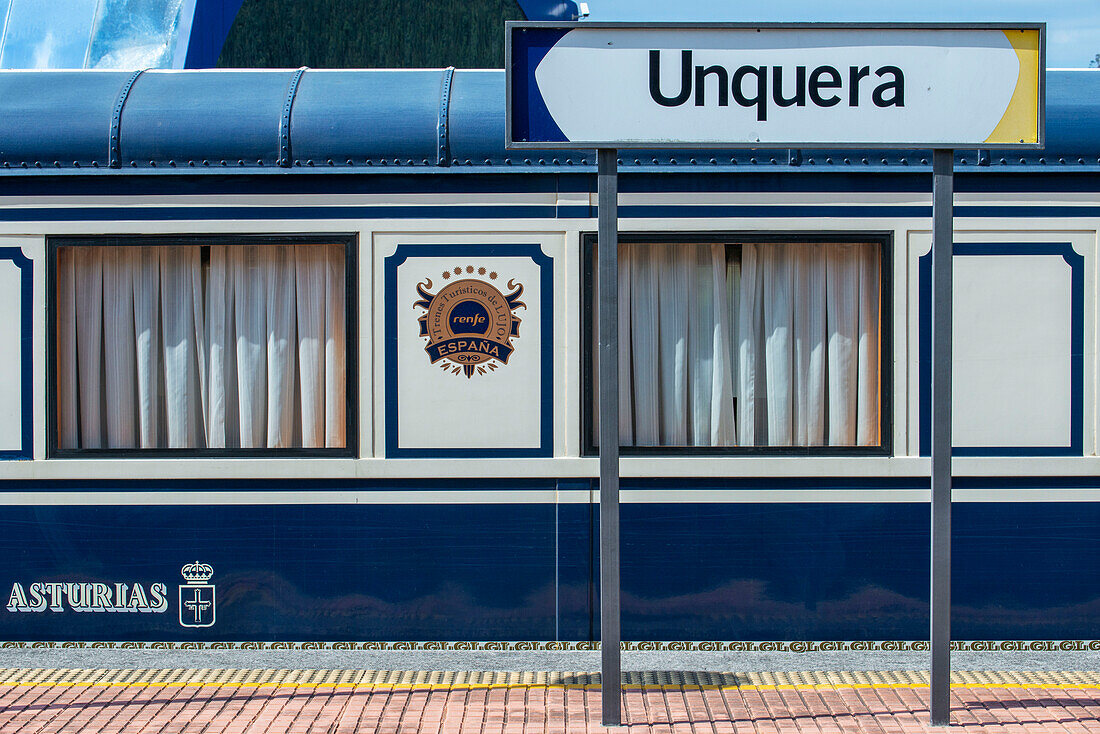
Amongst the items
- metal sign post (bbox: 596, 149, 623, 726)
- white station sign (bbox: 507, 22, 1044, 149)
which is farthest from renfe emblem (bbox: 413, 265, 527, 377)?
white station sign (bbox: 507, 22, 1044, 149)

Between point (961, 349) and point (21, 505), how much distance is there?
4469 mm

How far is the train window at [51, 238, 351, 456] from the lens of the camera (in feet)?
15.3

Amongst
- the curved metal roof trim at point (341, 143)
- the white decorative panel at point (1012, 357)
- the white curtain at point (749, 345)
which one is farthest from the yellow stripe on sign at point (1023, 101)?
the white curtain at point (749, 345)

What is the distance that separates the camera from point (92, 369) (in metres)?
4.69

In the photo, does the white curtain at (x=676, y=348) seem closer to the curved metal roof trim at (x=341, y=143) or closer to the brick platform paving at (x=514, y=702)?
the curved metal roof trim at (x=341, y=143)

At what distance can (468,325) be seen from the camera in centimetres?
455

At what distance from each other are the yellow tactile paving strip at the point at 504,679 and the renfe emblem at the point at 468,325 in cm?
141

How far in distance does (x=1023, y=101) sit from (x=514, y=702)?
10.2ft

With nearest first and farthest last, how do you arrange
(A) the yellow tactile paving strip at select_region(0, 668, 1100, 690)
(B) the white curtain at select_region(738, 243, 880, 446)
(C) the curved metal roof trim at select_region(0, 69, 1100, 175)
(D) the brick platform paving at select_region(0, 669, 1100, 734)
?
1. (D) the brick platform paving at select_region(0, 669, 1100, 734)
2. (A) the yellow tactile paving strip at select_region(0, 668, 1100, 690)
3. (C) the curved metal roof trim at select_region(0, 69, 1100, 175)
4. (B) the white curtain at select_region(738, 243, 880, 446)

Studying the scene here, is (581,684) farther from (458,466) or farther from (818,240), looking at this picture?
(818,240)

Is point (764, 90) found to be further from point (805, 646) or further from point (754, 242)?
point (805, 646)

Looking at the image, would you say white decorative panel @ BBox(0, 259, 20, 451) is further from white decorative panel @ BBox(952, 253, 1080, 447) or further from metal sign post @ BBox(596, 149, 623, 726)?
→ white decorative panel @ BBox(952, 253, 1080, 447)

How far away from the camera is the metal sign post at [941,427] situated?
3.65 meters

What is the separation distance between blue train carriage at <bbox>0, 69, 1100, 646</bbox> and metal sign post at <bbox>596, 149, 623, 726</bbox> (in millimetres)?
823
